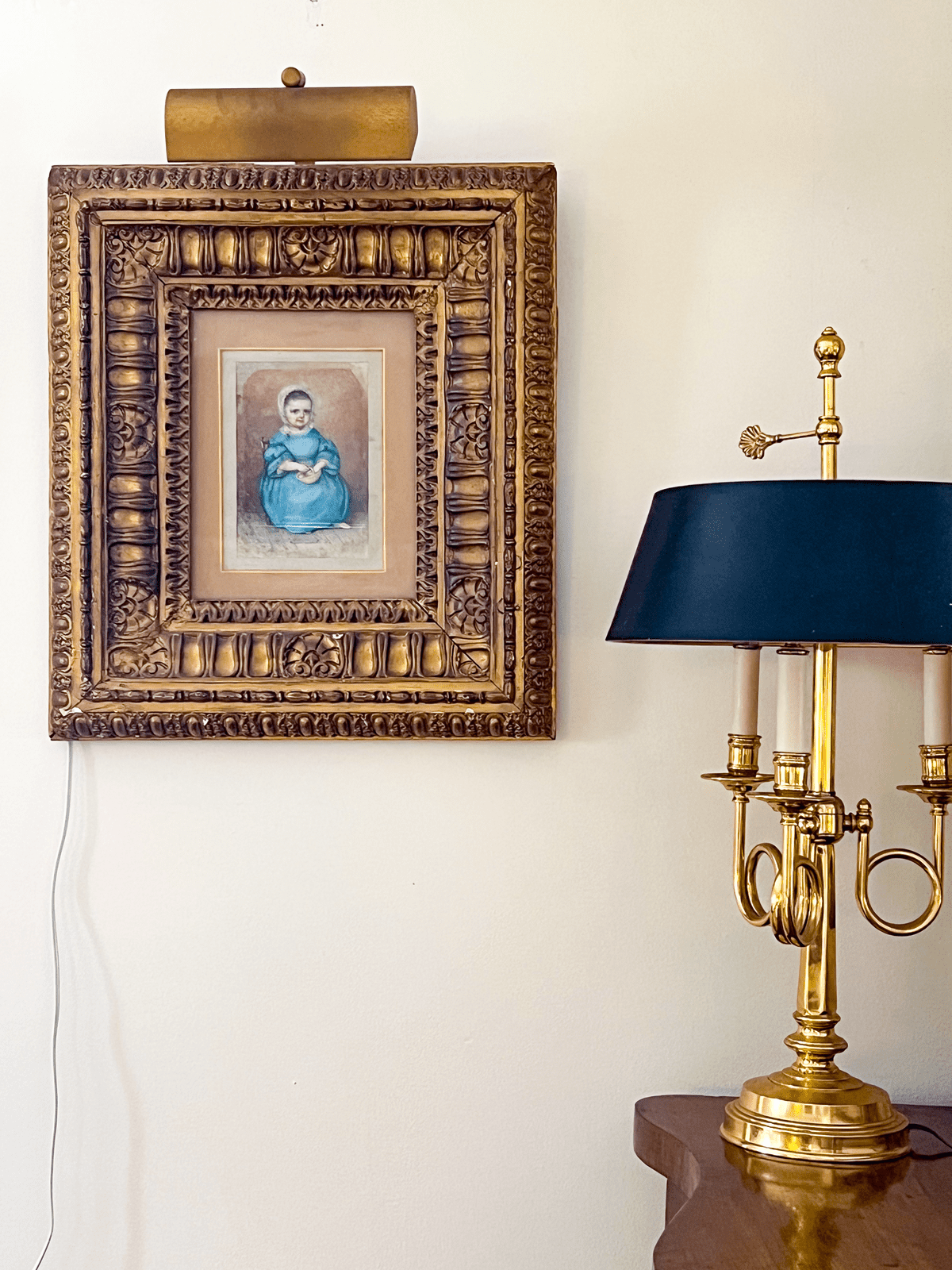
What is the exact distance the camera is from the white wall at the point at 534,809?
1.41 metres

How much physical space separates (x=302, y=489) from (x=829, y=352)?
23.5 inches

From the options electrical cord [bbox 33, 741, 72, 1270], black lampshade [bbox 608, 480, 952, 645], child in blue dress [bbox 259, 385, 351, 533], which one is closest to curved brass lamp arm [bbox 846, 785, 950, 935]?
black lampshade [bbox 608, 480, 952, 645]

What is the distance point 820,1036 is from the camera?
123 centimetres

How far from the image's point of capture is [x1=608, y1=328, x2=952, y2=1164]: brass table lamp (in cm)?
103

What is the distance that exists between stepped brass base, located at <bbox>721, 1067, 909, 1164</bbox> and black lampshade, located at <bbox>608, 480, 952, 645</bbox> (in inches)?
18.5

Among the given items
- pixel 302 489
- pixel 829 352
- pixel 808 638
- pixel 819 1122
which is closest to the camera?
pixel 808 638

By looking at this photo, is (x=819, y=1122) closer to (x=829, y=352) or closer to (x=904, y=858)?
(x=904, y=858)

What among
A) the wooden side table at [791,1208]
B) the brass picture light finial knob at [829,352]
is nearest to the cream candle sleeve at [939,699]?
the brass picture light finial knob at [829,352]

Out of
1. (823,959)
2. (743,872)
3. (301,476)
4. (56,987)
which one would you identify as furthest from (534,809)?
(56,987)

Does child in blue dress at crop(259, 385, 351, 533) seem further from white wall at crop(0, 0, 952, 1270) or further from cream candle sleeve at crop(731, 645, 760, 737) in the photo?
cream candle sleeve at crop(731, 645, 760, 737)

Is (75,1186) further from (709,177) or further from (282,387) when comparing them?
(709,177)

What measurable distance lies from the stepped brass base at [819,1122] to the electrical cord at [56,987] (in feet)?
2.51

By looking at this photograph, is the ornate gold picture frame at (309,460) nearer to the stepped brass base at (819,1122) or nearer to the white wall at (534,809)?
the white wall at (534,809)

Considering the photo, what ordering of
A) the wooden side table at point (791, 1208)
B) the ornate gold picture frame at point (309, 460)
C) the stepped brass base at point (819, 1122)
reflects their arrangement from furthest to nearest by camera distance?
the ornate gold picture frame at point (309, 460)
the stepped brass base at point (819, 1122)
the wooden side table at point (791, 1208)
